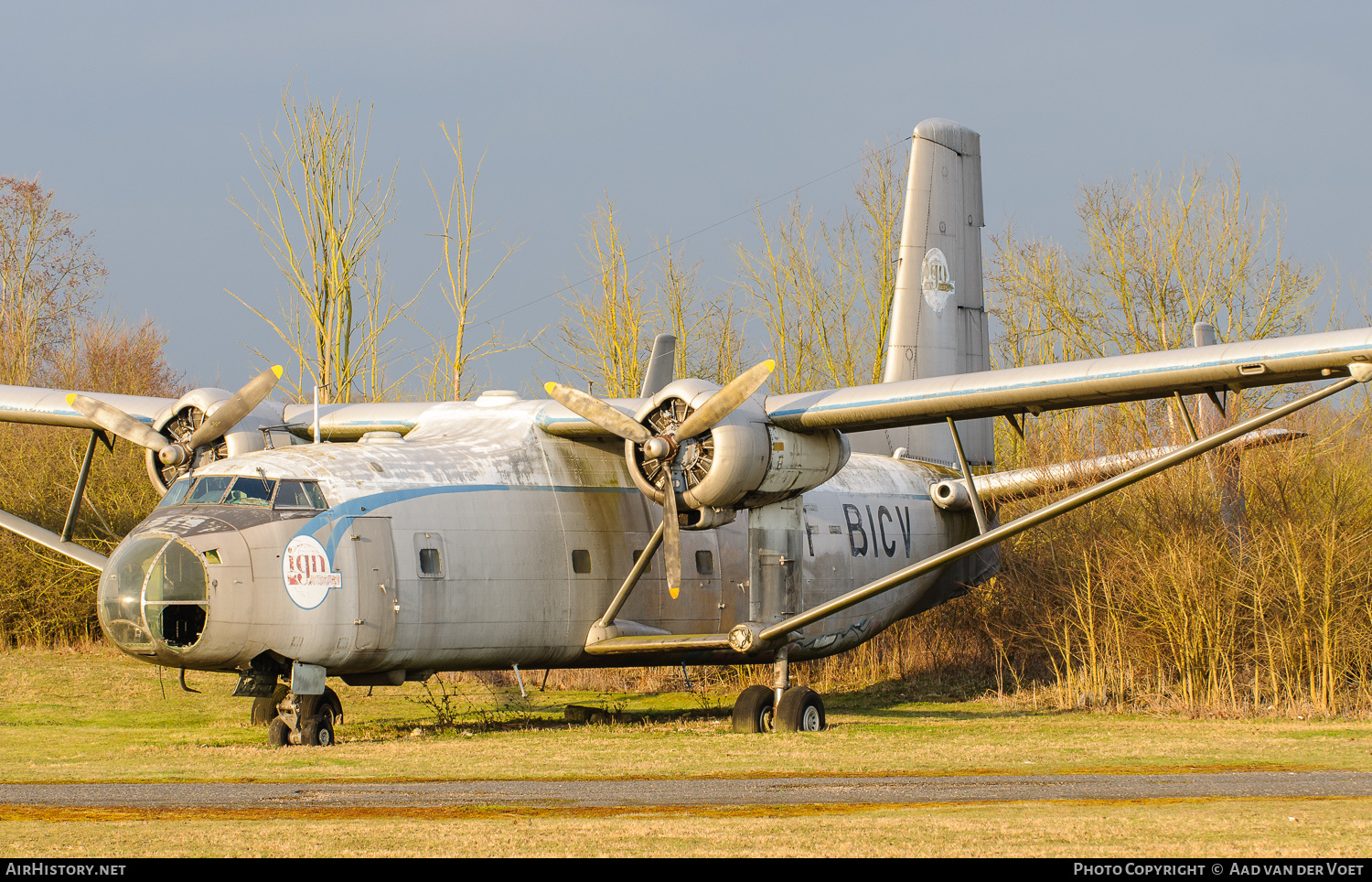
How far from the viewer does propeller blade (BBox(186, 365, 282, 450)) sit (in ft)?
55.9

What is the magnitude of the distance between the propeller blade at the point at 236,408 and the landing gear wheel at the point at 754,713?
683 centimetres

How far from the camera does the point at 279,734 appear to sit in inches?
561

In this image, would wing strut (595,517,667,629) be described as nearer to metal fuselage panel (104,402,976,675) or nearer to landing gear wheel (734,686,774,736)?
metal fuselage panel (104,402,976,675)

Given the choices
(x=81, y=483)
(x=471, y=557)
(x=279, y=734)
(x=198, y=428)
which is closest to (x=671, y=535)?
(x=471, y=557)

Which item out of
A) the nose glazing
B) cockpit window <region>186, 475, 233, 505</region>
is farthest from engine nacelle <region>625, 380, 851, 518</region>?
the nose glazing

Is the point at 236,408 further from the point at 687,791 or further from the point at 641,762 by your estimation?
the point at 687,791

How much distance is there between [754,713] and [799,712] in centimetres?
55

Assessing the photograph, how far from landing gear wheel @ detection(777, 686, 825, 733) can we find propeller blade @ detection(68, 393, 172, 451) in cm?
814

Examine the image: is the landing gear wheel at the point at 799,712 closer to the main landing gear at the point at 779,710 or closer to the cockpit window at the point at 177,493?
the main landing gear at the point at 779,710

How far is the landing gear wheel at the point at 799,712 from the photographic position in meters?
16.7

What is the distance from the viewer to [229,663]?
13.8m

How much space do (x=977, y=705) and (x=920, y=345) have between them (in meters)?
5.55

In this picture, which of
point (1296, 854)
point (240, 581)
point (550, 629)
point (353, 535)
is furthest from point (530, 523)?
point (1296, 854)

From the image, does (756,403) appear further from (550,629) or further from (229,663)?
(229,663)
